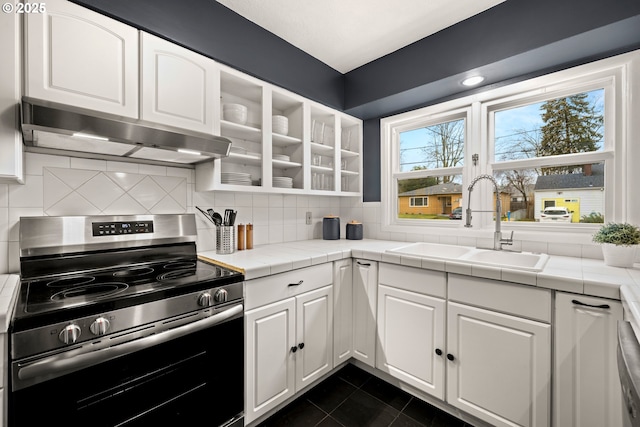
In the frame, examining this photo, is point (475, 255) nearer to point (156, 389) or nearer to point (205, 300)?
point (205, 300)

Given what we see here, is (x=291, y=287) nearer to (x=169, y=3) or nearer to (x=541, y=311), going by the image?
(x=541, y=311)

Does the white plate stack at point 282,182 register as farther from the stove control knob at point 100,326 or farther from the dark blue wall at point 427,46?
the stove control knob at point 100,326

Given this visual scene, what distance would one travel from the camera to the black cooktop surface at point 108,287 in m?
0.93

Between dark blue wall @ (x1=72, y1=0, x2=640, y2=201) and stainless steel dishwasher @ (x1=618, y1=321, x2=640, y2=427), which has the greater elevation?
dark blue wall @ (x1=72, y1=0, x2=640, y2=201)

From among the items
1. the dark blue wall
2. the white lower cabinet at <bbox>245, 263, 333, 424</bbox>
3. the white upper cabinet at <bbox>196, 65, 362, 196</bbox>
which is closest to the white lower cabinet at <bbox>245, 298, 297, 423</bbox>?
the white lower cabinet at <bbox>245, 263, 333, 424</bbox>

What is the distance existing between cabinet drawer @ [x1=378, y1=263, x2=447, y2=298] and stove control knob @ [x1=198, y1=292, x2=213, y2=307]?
42.7 inches

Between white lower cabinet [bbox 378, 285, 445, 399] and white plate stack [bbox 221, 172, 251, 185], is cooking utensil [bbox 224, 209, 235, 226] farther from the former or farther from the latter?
white lower cabinet [bbox 378, 285, 445, 399]

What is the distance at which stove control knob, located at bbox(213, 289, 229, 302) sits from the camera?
1310mm

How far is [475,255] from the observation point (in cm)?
195

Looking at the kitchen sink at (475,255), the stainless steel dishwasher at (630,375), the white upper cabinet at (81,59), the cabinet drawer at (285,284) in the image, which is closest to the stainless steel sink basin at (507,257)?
the kitchen sink at (475,255)

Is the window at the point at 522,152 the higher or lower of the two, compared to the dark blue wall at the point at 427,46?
lower

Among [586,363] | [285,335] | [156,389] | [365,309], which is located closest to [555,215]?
[586,363]

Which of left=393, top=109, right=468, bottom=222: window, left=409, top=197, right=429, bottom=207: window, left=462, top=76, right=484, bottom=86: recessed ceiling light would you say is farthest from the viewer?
left=409, top=197, right=429, bottom=207: window

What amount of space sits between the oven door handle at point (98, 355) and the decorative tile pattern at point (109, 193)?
0.84 m
